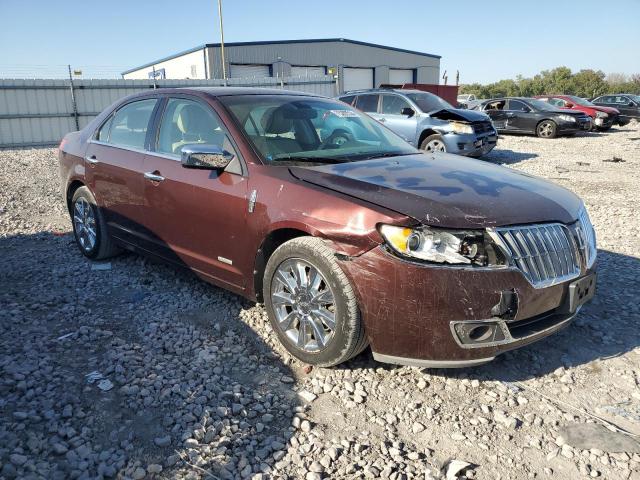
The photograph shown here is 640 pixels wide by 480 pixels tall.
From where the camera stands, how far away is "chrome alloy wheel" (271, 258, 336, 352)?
9.93 feet

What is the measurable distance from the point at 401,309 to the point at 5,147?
18207mm

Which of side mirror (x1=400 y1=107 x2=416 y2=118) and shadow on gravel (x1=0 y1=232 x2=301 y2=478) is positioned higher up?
side mirror (x1=400 y1=107 x2=416 y2=118)

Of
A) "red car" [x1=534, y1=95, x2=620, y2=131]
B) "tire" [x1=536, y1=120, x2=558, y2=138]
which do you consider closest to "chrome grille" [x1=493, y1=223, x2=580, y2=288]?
"tire" [x1=536, y1=120, x2=558, y2=138]

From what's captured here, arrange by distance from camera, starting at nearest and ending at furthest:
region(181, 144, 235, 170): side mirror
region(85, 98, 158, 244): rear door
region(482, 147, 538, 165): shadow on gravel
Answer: region(181, 144, 235, 170): side mirror → region(85, 98, 158, 244): rear door → region(482, 147, 538, 165): shadow on gravel

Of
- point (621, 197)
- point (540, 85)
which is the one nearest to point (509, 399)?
point (621, 197)

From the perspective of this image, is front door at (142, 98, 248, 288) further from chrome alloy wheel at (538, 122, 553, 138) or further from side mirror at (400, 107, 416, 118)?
chrome alloy wheel at (538, 122, 553, 138)

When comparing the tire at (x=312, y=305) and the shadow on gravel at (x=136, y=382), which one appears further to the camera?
the tire at (x=312, y=305)

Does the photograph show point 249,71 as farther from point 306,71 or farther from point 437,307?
point 437,307

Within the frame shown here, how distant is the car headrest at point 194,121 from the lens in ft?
12.9

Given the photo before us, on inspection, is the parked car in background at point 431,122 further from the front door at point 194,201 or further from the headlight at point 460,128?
the front door at point 194,201

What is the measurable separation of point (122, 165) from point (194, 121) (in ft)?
2.99

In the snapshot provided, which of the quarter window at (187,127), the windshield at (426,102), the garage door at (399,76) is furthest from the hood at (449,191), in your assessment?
the garage door at (399,76)

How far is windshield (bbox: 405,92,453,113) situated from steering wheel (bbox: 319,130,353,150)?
826 cm

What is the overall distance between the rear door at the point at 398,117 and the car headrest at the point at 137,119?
7797 mm
